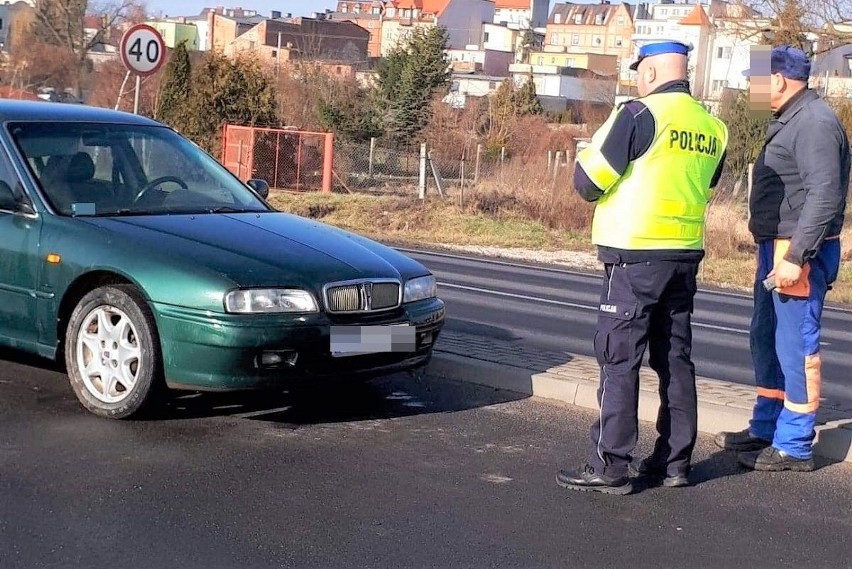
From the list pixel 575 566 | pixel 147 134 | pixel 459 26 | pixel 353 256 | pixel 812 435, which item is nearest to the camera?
pixel 575 566

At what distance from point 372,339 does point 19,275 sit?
1.97 meters

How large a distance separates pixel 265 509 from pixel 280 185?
80.0 ft

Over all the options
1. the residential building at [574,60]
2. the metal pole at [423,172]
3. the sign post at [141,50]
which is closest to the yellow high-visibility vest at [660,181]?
the sign post at [141,50]

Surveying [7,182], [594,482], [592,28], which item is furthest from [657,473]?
[592,28]

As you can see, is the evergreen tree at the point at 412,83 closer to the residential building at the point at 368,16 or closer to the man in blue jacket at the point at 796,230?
the man in blue jacket at the point at 796,230

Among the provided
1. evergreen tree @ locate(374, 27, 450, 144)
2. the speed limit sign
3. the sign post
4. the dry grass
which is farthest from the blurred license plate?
evergreen tree @ locate(374, 27, 450, 144)

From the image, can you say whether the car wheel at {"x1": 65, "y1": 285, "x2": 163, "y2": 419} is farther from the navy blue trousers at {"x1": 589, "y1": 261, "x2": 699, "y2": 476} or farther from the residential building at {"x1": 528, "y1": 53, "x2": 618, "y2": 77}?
the residential building at {"x1": 528, "y1": 53, "x2": 618, "y2": 77}

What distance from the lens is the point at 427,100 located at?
46.4m

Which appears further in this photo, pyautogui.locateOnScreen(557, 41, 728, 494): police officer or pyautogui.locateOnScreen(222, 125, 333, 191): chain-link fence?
pyautogui.locateOnScreen(222, 125, 333, 191): chain-link fence

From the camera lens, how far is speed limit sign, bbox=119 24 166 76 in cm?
1512

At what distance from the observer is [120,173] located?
7.06 metres

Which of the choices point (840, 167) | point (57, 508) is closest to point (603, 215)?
point (840, 167)

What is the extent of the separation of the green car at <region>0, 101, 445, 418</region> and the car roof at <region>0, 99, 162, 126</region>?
23mm

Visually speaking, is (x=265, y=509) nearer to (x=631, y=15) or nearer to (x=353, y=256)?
(x=353, y=256)
